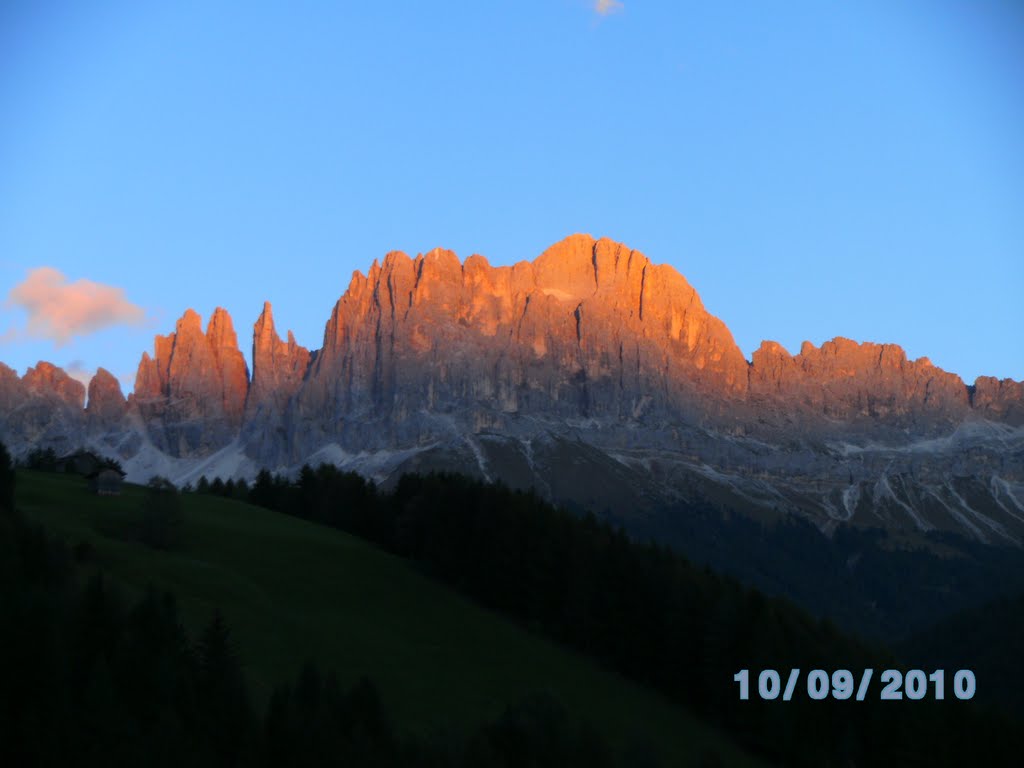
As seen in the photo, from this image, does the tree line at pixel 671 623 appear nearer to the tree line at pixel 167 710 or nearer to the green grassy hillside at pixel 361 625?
the green grassy hillside at pixel 361 625

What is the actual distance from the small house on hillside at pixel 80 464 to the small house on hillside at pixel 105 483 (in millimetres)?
23119

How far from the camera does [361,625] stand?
88.4m

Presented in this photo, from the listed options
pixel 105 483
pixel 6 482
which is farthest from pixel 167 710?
pixel 105 483

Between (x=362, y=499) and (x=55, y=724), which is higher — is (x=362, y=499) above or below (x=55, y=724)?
above

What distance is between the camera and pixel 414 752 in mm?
55344

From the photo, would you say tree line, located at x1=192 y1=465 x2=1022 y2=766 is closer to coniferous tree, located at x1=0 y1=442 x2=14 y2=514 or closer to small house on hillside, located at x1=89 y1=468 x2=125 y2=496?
small house on hillside, located at x1=89 y1=468 x2=125 y2=496

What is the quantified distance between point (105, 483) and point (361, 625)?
35.1 metres

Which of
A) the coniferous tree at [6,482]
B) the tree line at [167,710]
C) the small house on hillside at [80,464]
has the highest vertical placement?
the small house on hillside at [80,464]

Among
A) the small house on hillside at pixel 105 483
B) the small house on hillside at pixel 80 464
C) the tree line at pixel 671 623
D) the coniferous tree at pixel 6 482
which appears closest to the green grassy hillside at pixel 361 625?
the small house on hillside at pixel 105 483

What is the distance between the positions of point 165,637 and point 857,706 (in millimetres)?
41063

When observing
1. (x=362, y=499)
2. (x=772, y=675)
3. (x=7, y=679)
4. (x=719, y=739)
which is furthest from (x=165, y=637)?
(x=362, y=499)

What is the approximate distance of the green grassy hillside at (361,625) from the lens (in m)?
75.9

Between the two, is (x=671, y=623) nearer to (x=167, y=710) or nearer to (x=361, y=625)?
(x=361, y=625)

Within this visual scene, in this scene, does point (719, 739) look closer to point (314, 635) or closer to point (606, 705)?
point (606, 705)
